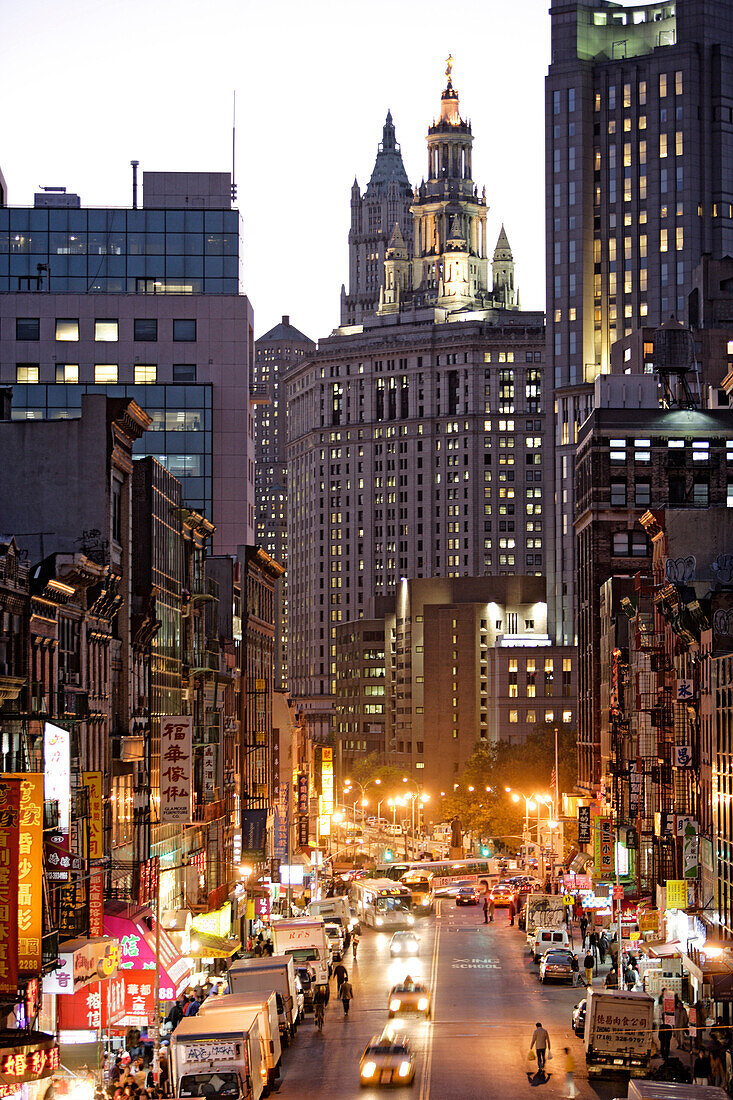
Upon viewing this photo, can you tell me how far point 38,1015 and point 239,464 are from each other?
65.8 meters

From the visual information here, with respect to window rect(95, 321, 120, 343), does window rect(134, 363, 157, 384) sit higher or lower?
lower

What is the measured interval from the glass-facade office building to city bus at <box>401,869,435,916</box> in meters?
42.0

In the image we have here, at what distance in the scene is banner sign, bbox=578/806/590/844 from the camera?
438 ft

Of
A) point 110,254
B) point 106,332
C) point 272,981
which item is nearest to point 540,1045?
point 272,981

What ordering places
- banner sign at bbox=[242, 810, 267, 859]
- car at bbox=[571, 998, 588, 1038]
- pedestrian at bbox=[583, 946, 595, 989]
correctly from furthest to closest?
1. banner sign at bbox=[242, 810, 267, 859]
2. pedestrian at bbox=[583, 946, 595, 989]
3. car at bbox=[571, 998, 588, 1038]

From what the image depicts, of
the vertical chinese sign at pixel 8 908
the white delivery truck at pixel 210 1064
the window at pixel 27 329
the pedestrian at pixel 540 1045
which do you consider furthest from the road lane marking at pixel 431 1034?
the window at pixel 27 329

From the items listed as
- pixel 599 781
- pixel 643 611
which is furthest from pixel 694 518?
pixel 599 781

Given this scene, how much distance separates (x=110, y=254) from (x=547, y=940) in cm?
5400

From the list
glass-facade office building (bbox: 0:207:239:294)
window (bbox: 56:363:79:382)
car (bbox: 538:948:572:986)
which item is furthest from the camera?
glass-facade office building (bbox: 0:207:239:294)

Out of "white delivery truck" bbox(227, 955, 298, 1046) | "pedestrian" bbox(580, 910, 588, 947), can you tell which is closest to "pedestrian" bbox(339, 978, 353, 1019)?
"white delivery truck" bbox(227, 955, 298, 1046)

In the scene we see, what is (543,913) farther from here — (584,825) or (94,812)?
(94,812)

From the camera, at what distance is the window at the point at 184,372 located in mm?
119500

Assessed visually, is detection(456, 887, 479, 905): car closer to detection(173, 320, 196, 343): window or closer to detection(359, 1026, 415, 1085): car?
detection(173, 320, 196, 343): window

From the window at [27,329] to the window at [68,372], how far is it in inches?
96.3
